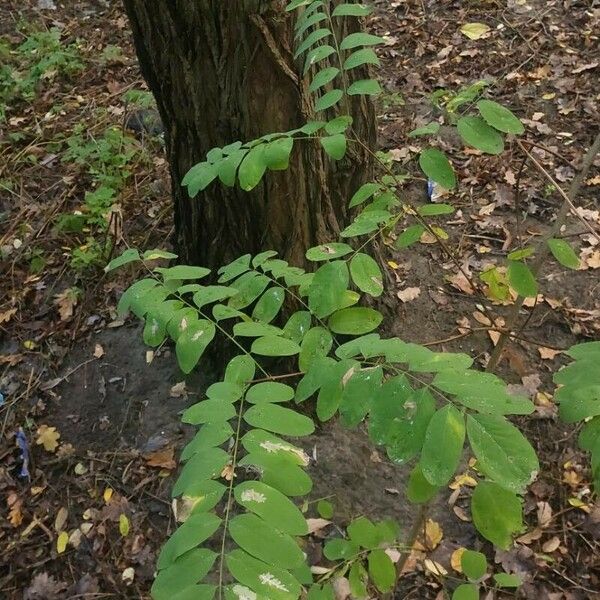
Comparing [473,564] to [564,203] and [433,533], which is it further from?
[433,533]

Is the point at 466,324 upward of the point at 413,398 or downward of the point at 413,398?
downward

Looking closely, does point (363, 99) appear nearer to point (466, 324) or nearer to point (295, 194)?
point (295, 194)

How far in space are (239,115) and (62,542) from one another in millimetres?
1940

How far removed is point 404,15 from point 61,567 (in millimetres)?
4873

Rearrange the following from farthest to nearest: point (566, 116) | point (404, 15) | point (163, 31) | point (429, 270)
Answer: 1. point (404, 15)
2. point (566, 116)
3. point (429, 270)
4. point (163, 31)

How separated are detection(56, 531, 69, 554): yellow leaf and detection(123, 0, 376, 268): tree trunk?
1.33 metres

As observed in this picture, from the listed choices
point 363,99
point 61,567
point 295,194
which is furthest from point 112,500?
point 363,99

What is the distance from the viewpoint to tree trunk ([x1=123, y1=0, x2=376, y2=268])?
184 centimetres

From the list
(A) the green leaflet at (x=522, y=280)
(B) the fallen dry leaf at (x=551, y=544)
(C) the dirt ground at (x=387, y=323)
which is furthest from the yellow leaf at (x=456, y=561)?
(A) the green leaflet at (x=522, y=280)

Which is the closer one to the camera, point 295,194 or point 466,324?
point 295,194

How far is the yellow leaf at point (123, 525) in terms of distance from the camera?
2.53 m

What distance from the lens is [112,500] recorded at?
2.62m

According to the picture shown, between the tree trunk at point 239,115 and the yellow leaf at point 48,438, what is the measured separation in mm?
1165

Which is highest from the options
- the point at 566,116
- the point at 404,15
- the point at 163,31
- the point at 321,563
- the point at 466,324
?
the point at 163,31
